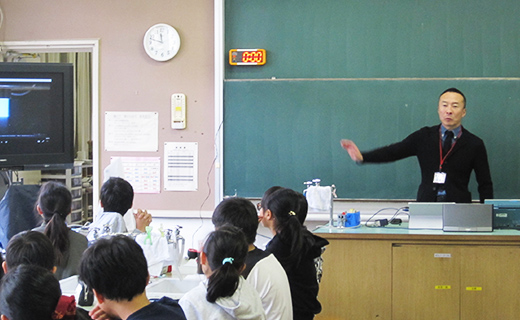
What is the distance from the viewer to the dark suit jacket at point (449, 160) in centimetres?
396

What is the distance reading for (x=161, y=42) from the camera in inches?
188

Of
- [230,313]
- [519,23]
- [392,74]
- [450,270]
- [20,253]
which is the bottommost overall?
[450,270]

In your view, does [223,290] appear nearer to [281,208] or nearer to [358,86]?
[281,208]

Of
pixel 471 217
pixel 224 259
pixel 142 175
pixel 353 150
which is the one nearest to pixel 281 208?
pixel 224 259

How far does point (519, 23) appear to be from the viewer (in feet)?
14.7

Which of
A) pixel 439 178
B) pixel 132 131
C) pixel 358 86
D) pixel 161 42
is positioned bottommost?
pixel 439 178

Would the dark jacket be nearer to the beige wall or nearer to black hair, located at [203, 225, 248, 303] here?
black hair, located at [203, 225, 248, 303]

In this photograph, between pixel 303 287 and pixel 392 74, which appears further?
pixel 392 74

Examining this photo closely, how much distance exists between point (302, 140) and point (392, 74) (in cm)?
87

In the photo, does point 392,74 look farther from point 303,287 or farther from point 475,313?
point 303,287

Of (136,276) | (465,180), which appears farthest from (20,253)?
(465,180)

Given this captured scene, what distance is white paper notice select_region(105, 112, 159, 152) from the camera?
479cm

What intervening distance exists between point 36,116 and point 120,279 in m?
2.22

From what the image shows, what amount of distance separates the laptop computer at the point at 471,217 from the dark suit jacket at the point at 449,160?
0.86 feet
